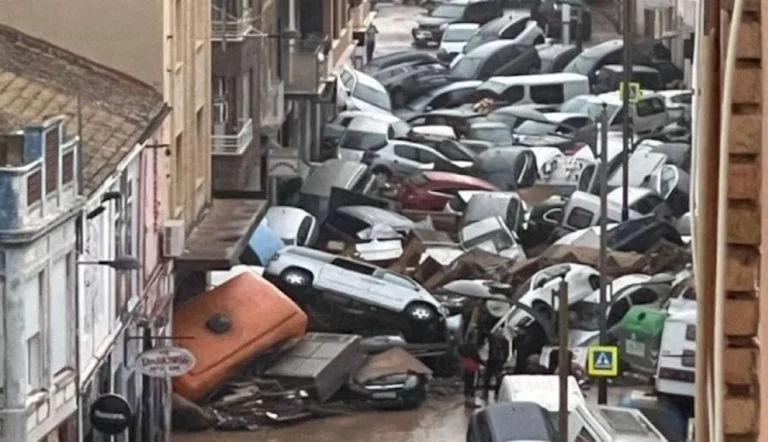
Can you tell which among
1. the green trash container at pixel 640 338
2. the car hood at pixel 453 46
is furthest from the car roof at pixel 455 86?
the green trash container at pixel 640 338

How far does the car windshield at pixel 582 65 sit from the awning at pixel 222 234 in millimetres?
32340

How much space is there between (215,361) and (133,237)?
379 cm

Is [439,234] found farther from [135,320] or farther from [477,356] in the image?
[135,320]

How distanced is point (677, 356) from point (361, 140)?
24440 millimetres

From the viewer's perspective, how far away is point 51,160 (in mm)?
20750

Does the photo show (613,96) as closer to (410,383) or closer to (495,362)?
(495,362)

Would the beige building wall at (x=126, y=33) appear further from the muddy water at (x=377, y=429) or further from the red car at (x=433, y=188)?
the red car at (x=433, y=188)

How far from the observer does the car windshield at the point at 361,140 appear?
52.4 metres

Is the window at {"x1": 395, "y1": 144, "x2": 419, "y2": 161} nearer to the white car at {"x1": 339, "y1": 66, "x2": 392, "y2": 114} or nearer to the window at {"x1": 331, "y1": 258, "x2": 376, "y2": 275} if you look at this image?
the white car at {"x1": 339, "y1": 66, "x2": 392, "y2": 114}

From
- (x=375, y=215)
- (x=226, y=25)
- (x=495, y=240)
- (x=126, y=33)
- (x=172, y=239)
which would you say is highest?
(x=126, y=33)

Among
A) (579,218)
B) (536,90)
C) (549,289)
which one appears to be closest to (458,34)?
(536,90)

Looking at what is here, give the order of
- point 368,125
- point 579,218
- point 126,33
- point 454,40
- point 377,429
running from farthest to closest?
point 454,40
point 368,125
point 579,218
point 377,429
point 126,33

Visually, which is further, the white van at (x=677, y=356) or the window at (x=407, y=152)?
the window at (x=407, y=152)

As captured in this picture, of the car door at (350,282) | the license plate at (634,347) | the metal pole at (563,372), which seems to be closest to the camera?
the metal pole at (563,372)
